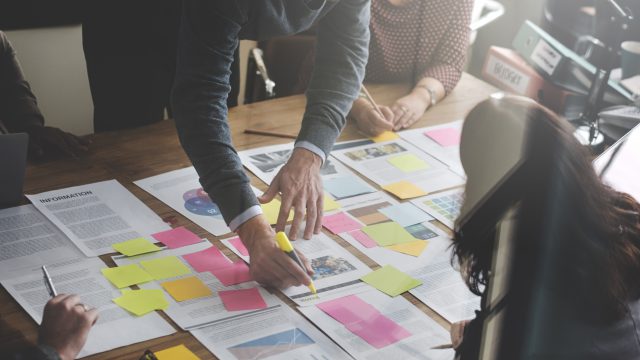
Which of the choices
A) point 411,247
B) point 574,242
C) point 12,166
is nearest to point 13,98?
point 12,166

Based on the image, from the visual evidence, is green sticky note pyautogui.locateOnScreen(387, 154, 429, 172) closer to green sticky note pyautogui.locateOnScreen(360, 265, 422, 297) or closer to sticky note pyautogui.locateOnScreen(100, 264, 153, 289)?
green sticky note pyautogui.locateOnScreen(360, 265, 422, 297)

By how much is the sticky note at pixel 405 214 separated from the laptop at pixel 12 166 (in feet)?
2.29

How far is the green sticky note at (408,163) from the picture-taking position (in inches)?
68.7

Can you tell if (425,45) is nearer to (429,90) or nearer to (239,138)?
(429,90)

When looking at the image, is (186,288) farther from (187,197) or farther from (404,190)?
(404,190)

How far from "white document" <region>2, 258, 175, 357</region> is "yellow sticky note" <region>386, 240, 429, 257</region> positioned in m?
0.48

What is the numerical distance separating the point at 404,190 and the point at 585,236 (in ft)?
2.32

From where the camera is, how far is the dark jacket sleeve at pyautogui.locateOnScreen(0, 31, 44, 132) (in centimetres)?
161

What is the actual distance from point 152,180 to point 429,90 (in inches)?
32.9

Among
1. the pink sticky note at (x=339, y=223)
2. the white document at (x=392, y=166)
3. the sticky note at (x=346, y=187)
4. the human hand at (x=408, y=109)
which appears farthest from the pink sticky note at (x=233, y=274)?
the human hand at (x=408, y=109)

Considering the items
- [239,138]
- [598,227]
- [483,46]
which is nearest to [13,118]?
[239,138]

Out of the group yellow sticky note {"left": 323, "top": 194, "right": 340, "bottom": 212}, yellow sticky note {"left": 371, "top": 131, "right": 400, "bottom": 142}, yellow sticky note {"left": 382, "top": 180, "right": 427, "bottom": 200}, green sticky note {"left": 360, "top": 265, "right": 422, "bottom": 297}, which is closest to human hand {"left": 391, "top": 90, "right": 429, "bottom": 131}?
yellow sticky note {"left": 371, "top": 131, "right": 400, "bottom": 142}

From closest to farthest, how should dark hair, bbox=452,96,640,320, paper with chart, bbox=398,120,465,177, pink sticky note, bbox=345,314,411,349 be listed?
dark hair, bbox=452,96,640,320 < pink sticky note, bbox=345,314,411,349 < paper with chart, bbox=398,120,465,177

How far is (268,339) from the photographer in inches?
45.0
